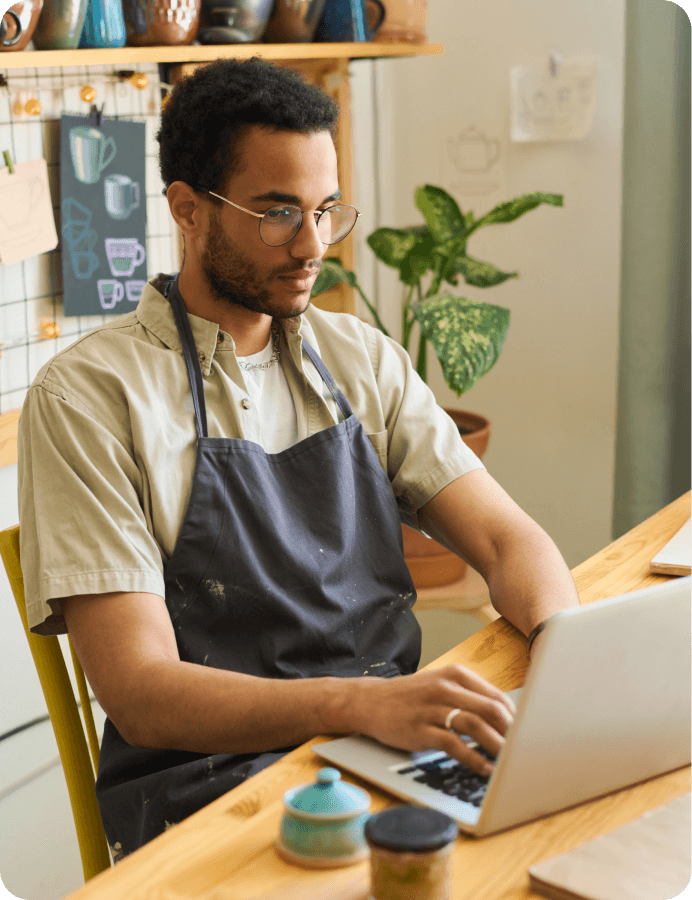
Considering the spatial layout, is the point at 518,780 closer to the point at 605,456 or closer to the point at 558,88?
the point at 605,456

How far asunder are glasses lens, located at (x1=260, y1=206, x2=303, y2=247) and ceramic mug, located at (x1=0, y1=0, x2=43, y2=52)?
55cm

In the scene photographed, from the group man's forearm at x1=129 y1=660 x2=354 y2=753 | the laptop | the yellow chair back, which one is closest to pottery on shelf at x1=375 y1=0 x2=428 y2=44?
the yellow chair back

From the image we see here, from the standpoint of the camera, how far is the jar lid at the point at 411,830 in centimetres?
59

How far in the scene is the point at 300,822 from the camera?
0.68m

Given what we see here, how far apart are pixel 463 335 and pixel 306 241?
89cm

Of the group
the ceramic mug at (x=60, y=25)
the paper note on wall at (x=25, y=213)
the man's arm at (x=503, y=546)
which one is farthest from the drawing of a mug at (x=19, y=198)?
the man's arm at (x=503, y=546)

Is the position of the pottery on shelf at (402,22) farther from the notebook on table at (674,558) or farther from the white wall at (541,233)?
the notebook on table at (674,558)

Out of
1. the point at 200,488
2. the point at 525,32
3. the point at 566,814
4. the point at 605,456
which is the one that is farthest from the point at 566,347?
the point at 566,814

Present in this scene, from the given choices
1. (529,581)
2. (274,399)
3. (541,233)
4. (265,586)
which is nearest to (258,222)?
(274,399)

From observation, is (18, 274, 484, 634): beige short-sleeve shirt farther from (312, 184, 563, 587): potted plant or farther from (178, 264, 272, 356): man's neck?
(312, 184, 563, 587): potted plant

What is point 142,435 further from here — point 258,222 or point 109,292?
point 109,292

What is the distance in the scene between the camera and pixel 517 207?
83.7 inches

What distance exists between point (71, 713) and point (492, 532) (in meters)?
0.57

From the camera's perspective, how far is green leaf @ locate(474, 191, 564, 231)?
2104mm
